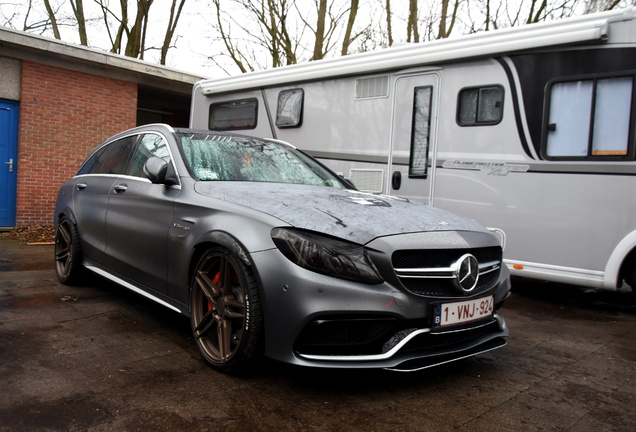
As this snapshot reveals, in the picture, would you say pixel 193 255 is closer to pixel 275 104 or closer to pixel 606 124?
pixel 606 124

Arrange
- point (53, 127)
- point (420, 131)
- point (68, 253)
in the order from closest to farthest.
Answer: point (68, 253) < point (420, 131) < point (53, 127)

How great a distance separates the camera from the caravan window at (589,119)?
4.96m

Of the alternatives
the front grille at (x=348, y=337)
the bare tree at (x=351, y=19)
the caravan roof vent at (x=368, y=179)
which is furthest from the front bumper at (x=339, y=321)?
the bare tree at (x=351, y=19)

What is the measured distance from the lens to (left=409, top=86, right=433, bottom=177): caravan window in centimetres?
624

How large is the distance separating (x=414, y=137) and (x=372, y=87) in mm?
918

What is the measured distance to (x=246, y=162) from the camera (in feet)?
13.1

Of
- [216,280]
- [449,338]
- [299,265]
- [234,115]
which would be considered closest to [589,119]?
[449,338]

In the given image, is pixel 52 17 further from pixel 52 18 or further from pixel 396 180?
pixel 396 180

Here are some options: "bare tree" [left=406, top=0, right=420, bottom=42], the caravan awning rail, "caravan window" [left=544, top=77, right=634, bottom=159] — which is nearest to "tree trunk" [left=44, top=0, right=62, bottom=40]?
"bare tree" [left=406, top=0, right=420, bottom=42]

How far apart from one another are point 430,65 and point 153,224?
3931mm

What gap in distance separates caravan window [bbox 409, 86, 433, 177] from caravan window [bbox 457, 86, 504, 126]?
0.40 metres

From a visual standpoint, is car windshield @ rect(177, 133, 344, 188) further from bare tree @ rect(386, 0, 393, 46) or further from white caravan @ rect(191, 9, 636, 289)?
bare tree @ rect(386, 0, 393, 46)

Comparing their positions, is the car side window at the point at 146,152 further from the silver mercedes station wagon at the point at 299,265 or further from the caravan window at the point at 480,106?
the caravan window at the point at 480,106

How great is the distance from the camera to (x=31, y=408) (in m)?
2.57
